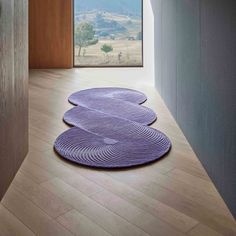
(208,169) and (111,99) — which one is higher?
(111,99)

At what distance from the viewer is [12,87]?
6.59 feet

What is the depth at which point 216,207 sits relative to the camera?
1848 mm

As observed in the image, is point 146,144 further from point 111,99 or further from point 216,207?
point 111,99

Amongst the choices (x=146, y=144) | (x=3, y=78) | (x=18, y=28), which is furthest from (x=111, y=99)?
(x=3, y=78)

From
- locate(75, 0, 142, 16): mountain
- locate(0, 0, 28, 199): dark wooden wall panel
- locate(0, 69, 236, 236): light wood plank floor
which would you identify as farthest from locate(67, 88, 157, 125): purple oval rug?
locate(75, 0, 142, 16): mountain

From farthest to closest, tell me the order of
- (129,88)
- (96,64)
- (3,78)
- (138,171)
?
1. (96,64)
2. (129,88)
3. (138,171)
4. (3,78)

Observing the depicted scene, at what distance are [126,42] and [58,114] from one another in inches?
110

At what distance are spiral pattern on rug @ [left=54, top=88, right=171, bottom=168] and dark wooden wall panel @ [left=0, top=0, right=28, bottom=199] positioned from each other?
0.37 meters

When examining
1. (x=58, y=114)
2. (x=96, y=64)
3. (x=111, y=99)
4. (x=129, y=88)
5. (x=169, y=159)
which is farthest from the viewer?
(x=96, y=64)

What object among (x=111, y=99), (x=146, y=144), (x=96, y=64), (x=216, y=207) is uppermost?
(x=96, y=64)

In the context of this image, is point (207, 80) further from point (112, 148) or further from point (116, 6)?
point (116, 6)

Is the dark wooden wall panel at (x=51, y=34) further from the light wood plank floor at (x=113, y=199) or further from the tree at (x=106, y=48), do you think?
the light wood plank floor at (x=113, y=199)

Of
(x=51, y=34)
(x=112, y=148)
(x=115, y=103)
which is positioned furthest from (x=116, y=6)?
(x=112, y=148)

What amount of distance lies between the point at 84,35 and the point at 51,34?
51cm
